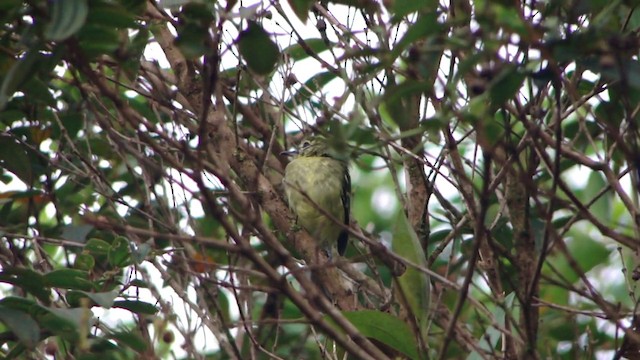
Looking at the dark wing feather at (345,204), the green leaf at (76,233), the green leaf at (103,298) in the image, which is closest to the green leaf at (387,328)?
the green leaf at (103,298)

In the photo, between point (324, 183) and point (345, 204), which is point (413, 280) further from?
point (324, 183)

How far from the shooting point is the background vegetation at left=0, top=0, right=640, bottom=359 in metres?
2.33

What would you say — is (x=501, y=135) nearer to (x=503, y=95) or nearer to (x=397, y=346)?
(x=503, y=95)

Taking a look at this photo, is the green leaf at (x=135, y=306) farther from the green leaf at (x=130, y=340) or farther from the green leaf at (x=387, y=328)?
the green leaf at (x=387, y=328)

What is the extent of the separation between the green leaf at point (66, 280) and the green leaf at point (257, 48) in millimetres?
1061

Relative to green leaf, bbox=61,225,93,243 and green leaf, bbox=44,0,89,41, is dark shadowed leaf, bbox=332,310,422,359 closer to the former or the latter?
green leaf, bbox=44,0,89,41

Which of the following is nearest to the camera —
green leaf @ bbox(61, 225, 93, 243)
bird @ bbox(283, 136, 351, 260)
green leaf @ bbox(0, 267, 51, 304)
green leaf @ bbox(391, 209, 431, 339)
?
green leaf @ bbox(391, 209, 431, 339)

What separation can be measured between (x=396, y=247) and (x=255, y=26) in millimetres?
840

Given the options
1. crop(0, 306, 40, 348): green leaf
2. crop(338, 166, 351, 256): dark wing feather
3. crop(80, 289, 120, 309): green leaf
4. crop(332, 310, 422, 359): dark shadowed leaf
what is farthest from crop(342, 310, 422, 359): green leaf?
crop(338, 166, 351, 256): dark wing feather

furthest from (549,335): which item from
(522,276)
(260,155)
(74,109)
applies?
(74,109)

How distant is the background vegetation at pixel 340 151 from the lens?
7.66 ft

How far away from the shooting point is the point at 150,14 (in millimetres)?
3910

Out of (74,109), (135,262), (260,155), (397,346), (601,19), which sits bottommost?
(397,346)

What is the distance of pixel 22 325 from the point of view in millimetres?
3006
